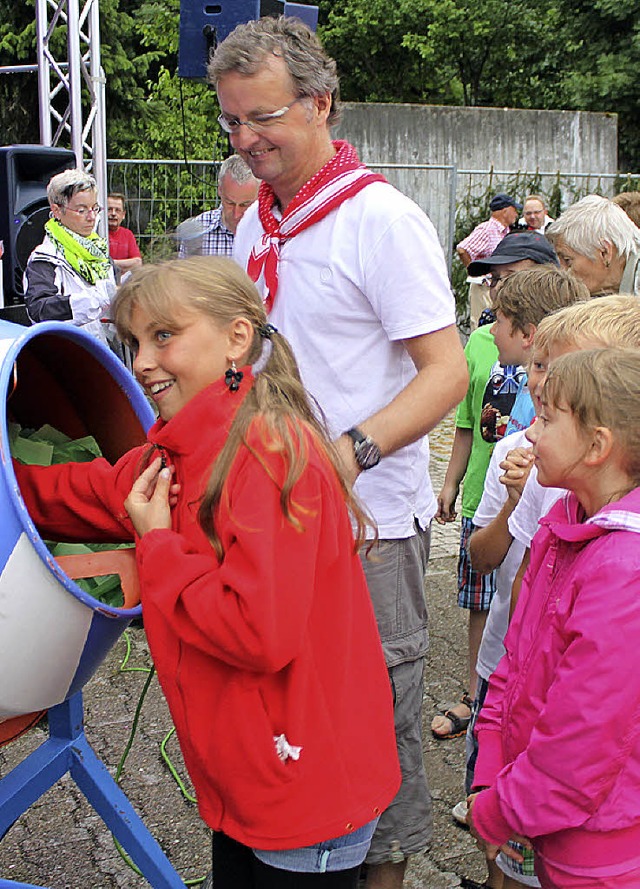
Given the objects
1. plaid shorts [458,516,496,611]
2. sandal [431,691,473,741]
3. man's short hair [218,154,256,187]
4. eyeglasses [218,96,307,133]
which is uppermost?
eyeglasses [218,96,307,133]

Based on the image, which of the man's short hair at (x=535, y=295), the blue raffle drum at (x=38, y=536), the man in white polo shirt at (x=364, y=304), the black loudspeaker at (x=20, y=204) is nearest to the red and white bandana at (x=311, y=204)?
the man in white polo shirt at (x=364, y=304)

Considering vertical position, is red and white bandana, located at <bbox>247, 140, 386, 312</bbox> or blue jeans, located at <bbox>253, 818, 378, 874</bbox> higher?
red and white bandana, located at <bbox>247, 140, 386, 312</bbox>

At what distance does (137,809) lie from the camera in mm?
3133

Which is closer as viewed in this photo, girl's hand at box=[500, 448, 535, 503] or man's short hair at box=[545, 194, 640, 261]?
girl's hand at box=[500, 448, 535, 503]

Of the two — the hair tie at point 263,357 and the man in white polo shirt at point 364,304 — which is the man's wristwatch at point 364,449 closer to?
the man in white polo shirt at point 364,304

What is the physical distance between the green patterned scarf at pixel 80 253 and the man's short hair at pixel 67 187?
13 centimetres

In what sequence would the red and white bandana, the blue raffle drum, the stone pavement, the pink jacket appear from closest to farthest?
the pink jacket → the blue raffle drum → the red and white bandana → the stone pavement

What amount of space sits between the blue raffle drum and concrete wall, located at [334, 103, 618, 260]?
11.1 m

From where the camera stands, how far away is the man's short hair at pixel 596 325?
2100 mm

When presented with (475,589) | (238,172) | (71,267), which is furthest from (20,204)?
(475,589)

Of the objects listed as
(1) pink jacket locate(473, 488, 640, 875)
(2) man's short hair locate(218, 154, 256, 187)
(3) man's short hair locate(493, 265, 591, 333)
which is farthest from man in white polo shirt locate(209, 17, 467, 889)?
(2) man's short hair locate(218, 154, 256, 187)

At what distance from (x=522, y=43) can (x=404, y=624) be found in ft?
81.5

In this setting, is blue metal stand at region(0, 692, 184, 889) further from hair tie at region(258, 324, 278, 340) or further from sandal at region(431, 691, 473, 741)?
sandal at region(431, 691, 473, 741)

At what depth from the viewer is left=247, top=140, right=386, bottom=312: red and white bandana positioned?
7.27ft
